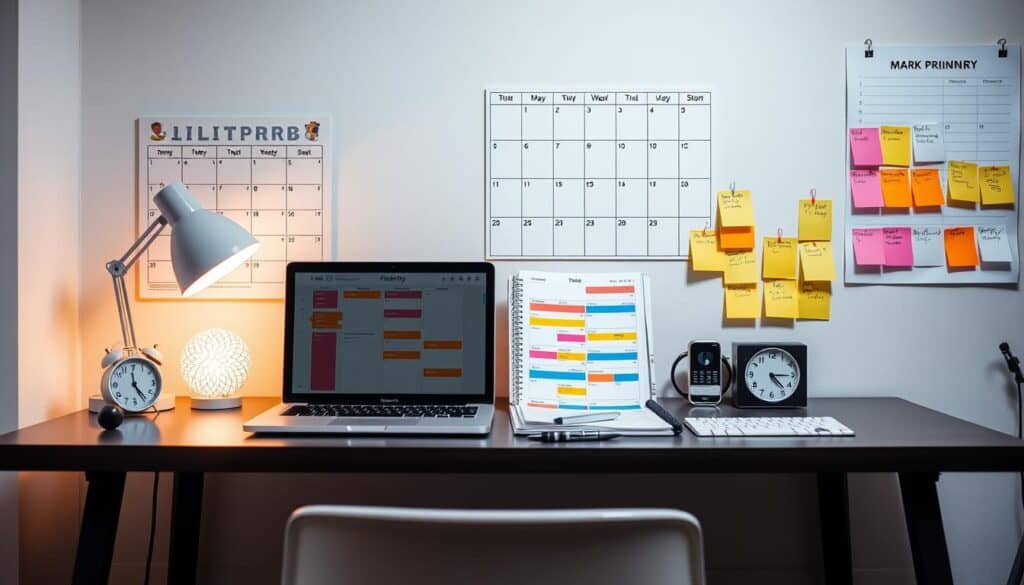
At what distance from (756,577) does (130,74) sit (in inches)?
76.4

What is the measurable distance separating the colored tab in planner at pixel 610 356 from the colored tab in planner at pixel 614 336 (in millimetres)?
31

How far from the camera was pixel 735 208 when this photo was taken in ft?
5.08

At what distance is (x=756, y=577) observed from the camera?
1606 mm

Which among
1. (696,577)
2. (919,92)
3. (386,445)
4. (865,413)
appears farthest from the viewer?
(919,92)

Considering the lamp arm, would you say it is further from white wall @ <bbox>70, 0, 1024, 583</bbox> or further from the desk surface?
the desk surface

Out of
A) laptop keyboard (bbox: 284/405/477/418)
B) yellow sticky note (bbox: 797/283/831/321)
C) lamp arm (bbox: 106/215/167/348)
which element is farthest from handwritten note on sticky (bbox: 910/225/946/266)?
lamp arm (bbox: 106/215/167/348)

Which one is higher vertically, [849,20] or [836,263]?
[849,20]

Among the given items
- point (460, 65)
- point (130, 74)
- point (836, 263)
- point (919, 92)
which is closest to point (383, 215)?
point (460, 65)

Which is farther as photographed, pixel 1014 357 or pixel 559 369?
pixel 1014 357

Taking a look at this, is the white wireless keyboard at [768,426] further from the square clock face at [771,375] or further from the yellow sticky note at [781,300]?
the yellow sticky note at [781,300]

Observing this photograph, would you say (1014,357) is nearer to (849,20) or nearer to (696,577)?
(849,20)

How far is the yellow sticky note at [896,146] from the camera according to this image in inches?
60.9

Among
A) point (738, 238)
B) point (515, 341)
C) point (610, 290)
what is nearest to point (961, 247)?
point (738, 238)

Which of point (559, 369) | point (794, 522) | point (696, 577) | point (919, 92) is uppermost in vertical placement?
point (919, 92)
